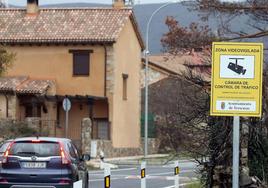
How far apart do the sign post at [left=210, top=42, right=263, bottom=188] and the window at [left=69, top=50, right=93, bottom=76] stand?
37312 millimetres

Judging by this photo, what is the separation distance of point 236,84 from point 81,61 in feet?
124

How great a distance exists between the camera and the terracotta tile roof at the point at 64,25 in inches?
1860

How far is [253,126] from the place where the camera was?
14.6 m

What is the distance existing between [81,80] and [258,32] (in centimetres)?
2818


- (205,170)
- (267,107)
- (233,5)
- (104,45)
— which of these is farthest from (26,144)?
(104,45)

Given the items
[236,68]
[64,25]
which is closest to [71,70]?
[64,25]

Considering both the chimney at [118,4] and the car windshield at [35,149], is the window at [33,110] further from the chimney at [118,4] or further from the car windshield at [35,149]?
the car windshield at [35,149]

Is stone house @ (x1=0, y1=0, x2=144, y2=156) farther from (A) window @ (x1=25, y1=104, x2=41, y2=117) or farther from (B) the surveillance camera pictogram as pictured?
(B) the surveillance camera pictogram

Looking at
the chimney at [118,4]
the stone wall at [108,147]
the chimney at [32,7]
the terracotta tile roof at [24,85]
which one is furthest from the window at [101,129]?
the chimney at [32,7]

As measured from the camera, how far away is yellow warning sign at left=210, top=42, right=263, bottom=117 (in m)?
10.1

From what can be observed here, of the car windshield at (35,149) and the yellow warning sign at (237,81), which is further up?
the yellow warning sign at (237,81)

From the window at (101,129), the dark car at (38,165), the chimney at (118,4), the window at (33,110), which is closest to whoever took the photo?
the dark car at (38,165)

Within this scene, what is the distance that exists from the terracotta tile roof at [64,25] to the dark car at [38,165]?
30.1m

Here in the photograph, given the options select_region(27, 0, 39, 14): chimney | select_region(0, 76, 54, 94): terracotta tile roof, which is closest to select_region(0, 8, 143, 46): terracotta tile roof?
select_region(27, 0, 39, 14): chimney
